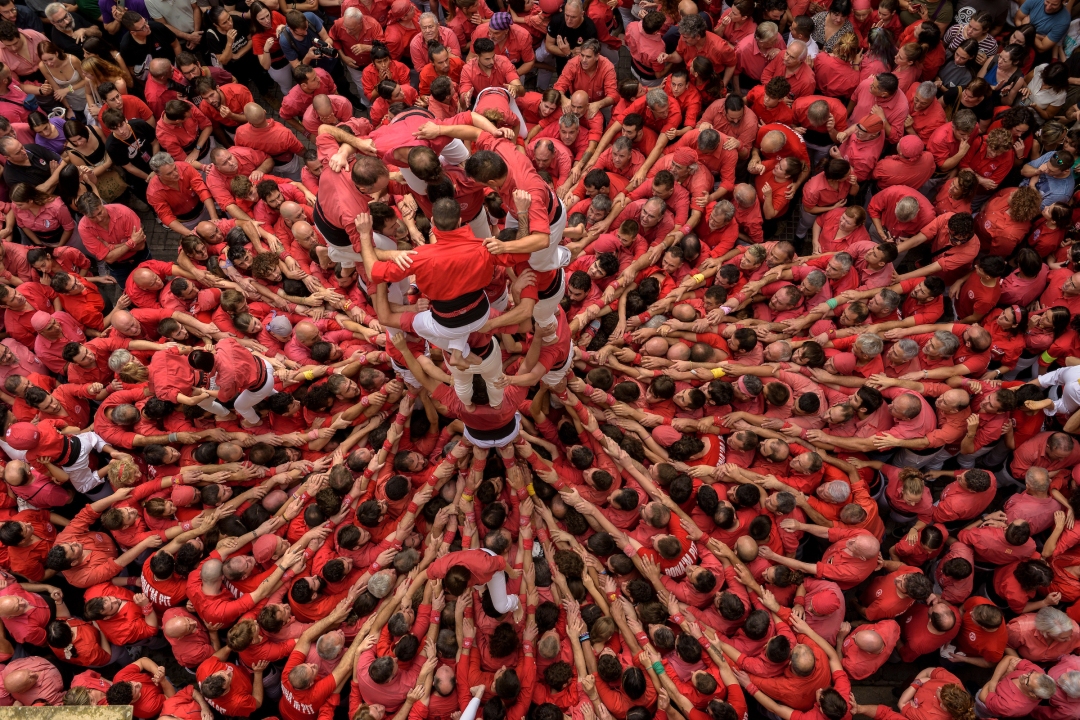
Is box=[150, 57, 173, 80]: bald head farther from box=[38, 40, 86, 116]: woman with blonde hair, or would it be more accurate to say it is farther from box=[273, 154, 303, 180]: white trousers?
box=[273, 154, 303, 180]: white trousers

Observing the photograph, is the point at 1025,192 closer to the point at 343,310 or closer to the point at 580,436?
the point at 580,436

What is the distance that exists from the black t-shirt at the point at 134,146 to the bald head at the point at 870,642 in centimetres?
1238

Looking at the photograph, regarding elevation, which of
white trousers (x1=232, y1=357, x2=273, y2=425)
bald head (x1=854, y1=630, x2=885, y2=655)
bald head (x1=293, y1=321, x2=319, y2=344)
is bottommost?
bald head (x1=854, y1=630, x2=885, y2=655)

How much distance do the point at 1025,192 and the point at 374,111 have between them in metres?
9.49

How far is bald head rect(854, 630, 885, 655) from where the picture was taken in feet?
27.9

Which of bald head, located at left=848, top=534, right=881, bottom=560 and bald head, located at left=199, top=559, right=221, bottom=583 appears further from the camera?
bald head, located at left=199, top=559, right=221, bottom=583

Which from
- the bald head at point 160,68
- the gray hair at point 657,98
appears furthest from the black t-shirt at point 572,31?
the bald head at point 160,68

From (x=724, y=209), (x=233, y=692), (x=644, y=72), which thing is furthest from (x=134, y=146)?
(x=724, y=209)

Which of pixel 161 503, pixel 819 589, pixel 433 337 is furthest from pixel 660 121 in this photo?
pixel 161 503

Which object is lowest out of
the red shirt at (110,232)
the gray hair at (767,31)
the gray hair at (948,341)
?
the red shirt at (110,232)

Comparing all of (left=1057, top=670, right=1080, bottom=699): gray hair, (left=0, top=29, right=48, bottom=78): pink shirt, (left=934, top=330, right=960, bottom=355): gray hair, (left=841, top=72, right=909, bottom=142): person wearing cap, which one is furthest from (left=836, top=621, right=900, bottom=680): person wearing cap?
(left=0, top=29, right=48, bottom=78): pink shirt

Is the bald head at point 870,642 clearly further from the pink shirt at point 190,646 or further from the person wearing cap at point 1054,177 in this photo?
the pink shirt at point 190,646

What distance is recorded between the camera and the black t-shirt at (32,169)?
1169 cm

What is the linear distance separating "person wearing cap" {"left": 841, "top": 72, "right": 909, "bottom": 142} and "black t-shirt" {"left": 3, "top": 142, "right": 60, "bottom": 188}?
1233 centimetres
